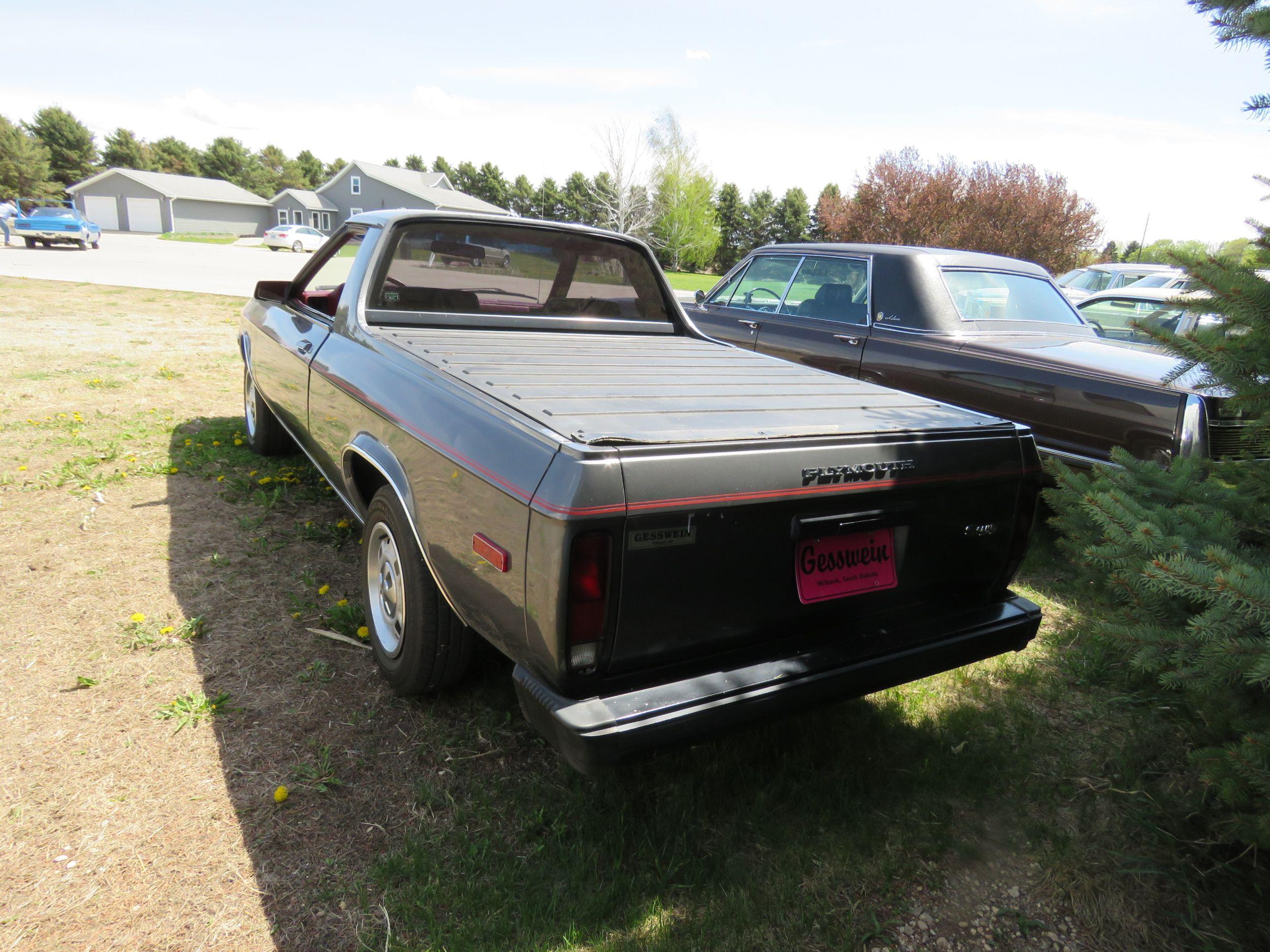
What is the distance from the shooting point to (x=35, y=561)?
12.5 feet

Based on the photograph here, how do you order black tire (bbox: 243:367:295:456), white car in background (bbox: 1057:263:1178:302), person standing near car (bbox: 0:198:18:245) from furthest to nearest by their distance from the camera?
person standing near car (bbox: 0:198:18:245), white car in background (bbox: 1057:263:1178:302), black tire (bbox: 243:367:295:456)

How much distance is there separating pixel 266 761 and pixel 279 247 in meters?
46.3

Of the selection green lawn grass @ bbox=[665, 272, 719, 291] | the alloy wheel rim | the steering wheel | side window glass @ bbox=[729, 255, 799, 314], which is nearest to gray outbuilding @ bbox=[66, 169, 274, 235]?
green lawn grass @ bbox=[665, 272, 719, 291]

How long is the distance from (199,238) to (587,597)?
→ 61.6 m

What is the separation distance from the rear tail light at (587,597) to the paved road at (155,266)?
14.6 m

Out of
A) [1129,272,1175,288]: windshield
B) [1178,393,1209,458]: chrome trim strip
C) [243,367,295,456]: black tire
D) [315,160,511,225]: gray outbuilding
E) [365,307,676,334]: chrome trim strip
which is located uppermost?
[315,160,511,225]: gray outbuilding

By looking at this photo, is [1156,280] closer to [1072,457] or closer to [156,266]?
[1072,457]

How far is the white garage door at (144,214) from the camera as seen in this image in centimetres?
6250

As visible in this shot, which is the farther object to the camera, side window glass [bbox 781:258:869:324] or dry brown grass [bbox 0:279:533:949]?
side window glass [bbox 781:258:869:324]

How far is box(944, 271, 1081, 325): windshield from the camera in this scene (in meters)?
5.35

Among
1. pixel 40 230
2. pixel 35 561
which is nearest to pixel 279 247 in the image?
pixel 40 230

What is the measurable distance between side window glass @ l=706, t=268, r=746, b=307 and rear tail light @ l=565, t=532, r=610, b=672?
5.27 m

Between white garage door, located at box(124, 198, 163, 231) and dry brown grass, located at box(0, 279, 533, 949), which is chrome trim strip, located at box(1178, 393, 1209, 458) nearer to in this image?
dry brown grass, located at box(0, 279, 533, 949)

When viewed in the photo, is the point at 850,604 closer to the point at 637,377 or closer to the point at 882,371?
the point at 637,377
